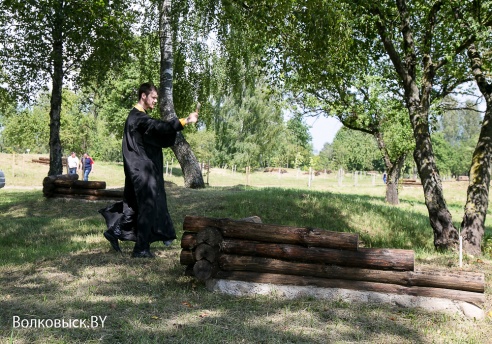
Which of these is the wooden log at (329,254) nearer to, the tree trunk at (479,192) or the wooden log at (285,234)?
the wooden log at (285,234)

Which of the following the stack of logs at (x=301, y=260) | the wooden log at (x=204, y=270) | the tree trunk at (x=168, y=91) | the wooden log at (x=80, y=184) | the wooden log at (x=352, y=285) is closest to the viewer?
the wooden log at (x=352, y=285)

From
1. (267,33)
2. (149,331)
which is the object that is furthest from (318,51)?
(149,331)

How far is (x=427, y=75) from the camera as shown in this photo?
10422mm

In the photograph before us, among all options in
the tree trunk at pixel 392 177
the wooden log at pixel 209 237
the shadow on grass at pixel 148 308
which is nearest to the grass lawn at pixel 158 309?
the shadow on grass at pixel 148 308

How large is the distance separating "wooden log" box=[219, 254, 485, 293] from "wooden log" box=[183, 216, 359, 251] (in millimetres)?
248

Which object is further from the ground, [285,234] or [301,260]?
[285,234]

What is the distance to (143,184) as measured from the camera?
20.9ft

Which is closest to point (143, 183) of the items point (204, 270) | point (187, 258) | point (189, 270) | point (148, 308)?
point (187, 258)

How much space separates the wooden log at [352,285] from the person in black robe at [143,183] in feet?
4.36

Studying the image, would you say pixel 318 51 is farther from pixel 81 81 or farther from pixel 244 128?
pixel 244 128

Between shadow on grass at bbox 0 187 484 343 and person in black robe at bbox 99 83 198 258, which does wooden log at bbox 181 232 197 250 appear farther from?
person in black robe at bbox 99 83 198 258

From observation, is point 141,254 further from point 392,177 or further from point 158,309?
point 392,177

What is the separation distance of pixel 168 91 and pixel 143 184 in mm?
10163

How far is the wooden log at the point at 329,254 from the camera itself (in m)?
5.34
